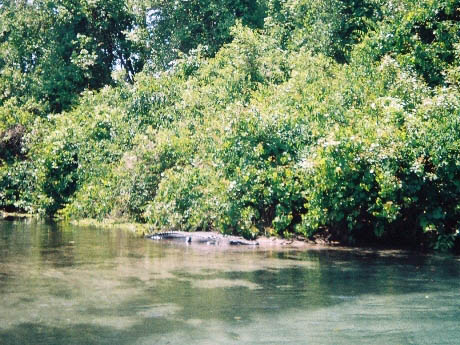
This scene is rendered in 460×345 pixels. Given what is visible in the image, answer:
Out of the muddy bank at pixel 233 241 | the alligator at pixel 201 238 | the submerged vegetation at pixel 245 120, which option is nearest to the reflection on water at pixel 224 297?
the muddy bank at pixel 233 241

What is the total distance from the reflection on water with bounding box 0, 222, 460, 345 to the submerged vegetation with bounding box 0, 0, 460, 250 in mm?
1711

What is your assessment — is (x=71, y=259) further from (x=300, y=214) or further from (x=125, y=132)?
(x=125, y=132)

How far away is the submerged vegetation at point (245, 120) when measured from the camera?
42.9ft

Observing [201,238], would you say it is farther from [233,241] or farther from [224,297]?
[224,297]

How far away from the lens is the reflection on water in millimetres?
6160

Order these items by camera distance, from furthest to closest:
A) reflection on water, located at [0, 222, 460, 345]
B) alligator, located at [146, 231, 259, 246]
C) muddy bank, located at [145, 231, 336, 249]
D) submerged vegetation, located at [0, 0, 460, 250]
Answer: alligator, located at [146, 231, 259, 246] < muddy bank, located at [145, 231, 336, 249] < submerged vegetation, located at [0, 0, 460, 250] < reflection on water, located at [0, 222, 460, 345]

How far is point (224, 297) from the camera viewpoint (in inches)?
312

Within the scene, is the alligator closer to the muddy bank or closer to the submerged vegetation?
the muddy bank

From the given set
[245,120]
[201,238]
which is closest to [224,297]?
[201,238]

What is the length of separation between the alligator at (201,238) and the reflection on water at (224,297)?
1.47m

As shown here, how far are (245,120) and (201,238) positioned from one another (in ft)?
10.3

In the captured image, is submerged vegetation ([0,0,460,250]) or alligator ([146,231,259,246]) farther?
alligator ([146,231,259,246])

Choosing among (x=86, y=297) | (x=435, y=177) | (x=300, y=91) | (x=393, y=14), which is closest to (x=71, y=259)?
(x=86, y=297)

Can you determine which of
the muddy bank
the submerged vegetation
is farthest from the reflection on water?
the submerged vegetation
